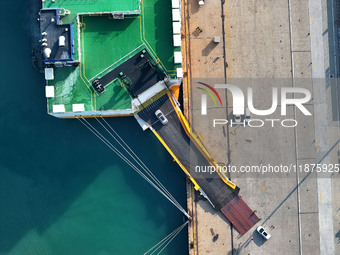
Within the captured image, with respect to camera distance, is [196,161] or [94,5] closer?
[94,5]

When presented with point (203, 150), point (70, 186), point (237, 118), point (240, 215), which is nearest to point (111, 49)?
point (203, 150)

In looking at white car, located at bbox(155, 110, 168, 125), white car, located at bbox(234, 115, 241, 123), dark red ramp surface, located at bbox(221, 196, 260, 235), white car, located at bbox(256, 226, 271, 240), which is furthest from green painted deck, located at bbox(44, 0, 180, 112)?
white car, located at bbox(256, 226, 271, 240)

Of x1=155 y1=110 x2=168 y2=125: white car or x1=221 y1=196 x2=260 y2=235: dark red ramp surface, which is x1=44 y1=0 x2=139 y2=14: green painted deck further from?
x1=221 y1=196 x2=260 y2=235: dark red ramp surface

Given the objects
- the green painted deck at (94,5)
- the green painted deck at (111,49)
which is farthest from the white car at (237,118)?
the green painted deck at (94,5)

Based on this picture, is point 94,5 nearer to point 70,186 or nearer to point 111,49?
point 111,49

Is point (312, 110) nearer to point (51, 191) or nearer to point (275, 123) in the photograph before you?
point (275, 123)

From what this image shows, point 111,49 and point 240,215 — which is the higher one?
point 111,49
